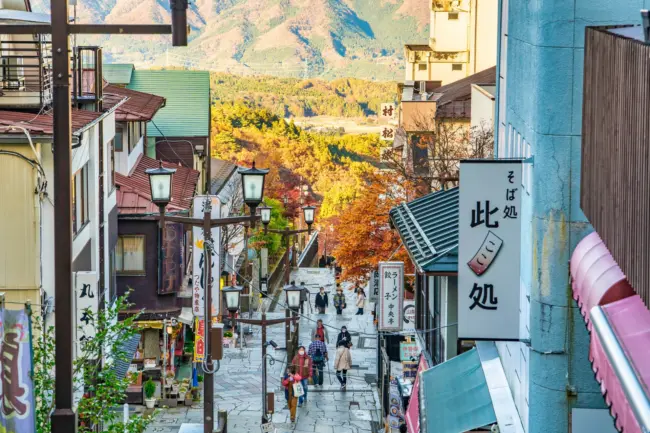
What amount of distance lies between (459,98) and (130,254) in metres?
18.9

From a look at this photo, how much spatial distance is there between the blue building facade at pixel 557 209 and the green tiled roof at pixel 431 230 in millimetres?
5209

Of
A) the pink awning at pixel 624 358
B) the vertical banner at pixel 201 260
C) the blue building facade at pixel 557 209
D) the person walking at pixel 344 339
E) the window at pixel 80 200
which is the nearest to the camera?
the pink awning at pixel 624 358

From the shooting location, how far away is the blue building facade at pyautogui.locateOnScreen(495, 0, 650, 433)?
13.4m

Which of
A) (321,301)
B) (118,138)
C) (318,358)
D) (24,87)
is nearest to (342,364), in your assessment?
(318,358)

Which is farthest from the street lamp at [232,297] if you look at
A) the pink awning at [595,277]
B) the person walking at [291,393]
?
the pink awning at [595,277]

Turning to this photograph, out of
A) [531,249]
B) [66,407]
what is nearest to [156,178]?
[531,249]

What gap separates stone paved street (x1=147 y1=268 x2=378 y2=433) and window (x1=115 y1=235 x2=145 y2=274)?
4.43 metres

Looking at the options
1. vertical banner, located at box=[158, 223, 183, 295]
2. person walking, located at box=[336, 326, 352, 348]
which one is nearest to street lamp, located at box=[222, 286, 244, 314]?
vertical banner, located at box=[158, 223, 183, 295]

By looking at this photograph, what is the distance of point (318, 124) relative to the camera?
18625 centimetres

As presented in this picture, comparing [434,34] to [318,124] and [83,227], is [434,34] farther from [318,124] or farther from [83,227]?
[318,124]

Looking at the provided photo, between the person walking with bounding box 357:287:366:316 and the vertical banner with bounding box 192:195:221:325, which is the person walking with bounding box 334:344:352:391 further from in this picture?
the person walking with bounding box 357:287:366:316

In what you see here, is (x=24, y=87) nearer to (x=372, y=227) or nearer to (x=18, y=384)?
(x=18, y=384)

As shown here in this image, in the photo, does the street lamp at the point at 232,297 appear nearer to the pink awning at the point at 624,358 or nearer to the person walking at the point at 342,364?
the person walking at the point at 342,364

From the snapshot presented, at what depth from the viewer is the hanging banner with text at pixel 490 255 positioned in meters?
14.5
